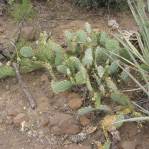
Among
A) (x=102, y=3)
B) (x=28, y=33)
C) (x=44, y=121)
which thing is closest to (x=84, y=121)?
(x=44, y=121)

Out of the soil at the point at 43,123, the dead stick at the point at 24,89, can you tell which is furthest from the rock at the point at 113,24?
the dead stick at the point at 24,89

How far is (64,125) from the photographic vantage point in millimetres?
2842

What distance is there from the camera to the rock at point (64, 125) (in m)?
2.84

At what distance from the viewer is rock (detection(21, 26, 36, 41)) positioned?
3555mm

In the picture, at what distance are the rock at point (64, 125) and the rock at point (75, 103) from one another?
Result: 97 millimetres

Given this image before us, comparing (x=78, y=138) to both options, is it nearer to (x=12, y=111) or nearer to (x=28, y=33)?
(x=12, y=111)

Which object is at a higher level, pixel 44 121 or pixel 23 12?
pixel 23 12

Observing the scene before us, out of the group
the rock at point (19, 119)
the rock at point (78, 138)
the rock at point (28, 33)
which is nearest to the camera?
the rock at point (78, 138)

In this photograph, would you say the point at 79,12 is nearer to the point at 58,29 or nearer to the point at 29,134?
the point at 58,29

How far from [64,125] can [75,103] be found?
192mm

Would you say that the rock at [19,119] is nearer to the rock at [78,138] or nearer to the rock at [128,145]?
the rock at [78,138]

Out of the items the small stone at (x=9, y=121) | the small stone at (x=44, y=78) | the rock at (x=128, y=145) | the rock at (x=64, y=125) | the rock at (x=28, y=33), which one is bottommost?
the small stone at (x=9, y=121)

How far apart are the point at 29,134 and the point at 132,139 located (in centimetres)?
67

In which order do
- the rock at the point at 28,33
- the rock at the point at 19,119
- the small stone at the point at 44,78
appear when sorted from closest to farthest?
1. the rock at the point at 19,119
2. the small stone at the point at 44,78
3. the rock at the point at 28,33
